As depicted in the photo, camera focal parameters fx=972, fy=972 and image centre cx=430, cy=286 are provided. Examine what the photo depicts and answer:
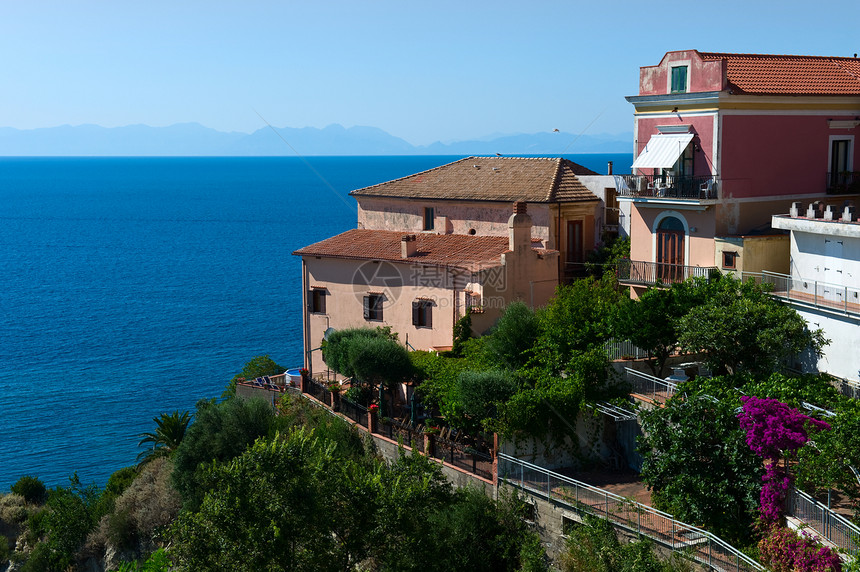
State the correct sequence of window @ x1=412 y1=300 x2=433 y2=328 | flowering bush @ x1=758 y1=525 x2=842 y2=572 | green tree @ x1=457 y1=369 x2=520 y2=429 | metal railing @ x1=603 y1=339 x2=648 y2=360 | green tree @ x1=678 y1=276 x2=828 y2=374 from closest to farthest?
flowering bush @ x1=758 y1=525 x2=842 y2=572, green tree @ x1=678 y1=276 x2=828 y2=374, green tree @ x1=457 y1=369 x2=520 y2=429, metal railing @ x1=603 y1=339 x2=648 y2=360, window @ x1=412 y1=300 x2=433 y2=328

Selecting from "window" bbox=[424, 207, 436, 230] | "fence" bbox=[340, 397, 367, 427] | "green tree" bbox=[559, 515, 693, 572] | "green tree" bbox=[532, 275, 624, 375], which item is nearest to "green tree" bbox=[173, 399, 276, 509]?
"fence" bbox=[340, 397, 367, 427]

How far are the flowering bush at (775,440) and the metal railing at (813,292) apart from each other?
6.28 m

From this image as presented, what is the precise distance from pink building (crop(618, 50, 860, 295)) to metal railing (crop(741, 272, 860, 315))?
1.30 meters

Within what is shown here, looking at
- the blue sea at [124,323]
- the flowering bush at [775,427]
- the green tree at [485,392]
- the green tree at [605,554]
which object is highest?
the flowering bush at [775,427]

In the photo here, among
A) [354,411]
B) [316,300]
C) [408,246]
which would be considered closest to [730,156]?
[408,246]

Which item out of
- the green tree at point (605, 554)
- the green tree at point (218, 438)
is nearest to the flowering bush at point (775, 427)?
the green tree at point (605, 554)

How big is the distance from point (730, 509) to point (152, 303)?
70.2m

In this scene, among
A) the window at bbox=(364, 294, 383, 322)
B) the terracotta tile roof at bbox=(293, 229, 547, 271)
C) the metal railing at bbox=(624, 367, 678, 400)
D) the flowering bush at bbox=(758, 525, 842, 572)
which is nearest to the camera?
the flowering bush at bbox=(758, 525, 842, 572)

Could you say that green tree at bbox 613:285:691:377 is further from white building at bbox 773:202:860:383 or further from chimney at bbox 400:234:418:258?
chimney at bbox 400:234:418:258

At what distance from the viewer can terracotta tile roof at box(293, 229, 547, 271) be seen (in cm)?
3238

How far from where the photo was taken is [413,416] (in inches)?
1089

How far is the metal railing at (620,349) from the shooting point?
25922 millimetres

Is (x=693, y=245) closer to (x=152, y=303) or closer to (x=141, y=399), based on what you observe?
(x=141, y=399)

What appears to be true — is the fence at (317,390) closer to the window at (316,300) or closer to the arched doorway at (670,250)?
the window at (316,300)
